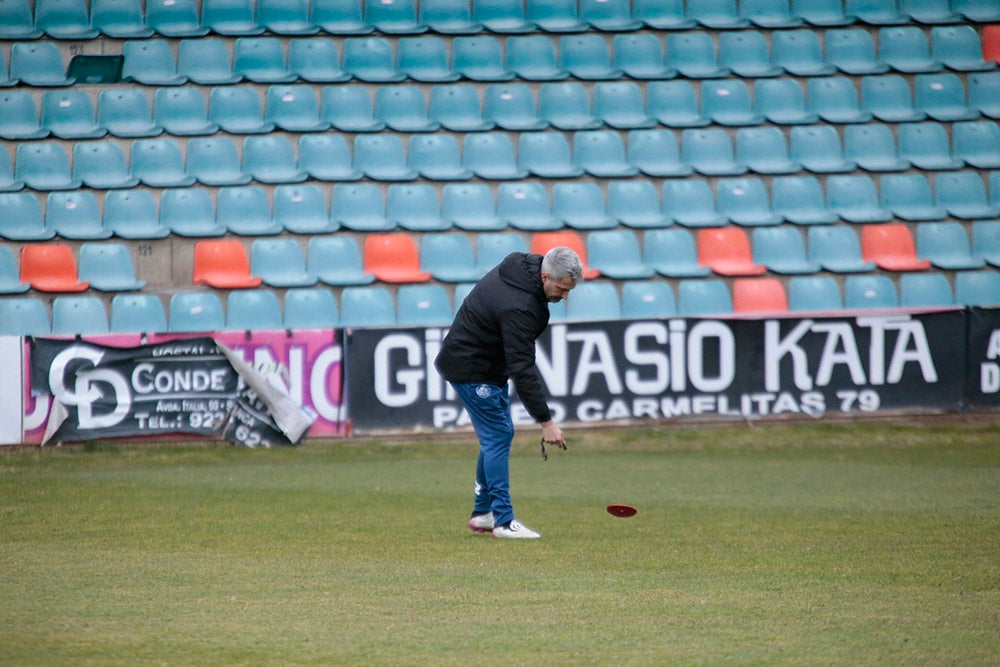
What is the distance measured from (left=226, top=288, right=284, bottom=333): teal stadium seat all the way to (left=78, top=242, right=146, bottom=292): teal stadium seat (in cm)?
108

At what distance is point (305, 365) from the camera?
42.0 ft

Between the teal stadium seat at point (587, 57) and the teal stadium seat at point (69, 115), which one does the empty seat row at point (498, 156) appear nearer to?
the teal stadium seat at point (69, 115)

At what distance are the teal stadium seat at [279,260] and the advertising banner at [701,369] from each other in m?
1.76

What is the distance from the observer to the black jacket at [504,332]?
7.69 metres

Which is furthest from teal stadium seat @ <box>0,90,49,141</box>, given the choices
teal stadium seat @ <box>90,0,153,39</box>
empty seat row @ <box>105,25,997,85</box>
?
teal stadium seat @ <box>90,0,153,39</box>

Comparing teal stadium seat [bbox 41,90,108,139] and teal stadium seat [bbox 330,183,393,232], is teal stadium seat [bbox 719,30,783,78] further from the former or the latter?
teal stadium seat [bbox 41,90,108,139]

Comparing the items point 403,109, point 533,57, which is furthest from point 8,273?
point 533,57

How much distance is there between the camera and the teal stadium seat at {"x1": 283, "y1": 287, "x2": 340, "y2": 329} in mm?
13773

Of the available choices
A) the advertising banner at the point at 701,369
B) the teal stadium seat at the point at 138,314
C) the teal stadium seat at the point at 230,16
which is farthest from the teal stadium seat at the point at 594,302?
the teal stadium seat at the point at 230,16

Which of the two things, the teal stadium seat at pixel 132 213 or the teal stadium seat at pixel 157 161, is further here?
the teal stadium seat at pixel 157 161

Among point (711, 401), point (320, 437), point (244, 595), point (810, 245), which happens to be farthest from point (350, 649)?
point (810, 245)

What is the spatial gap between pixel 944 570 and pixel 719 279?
830 centimetres

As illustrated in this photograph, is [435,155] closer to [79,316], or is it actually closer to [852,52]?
[79,316]

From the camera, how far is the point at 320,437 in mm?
12859
